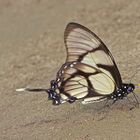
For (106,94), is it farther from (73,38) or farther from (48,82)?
(48,82)

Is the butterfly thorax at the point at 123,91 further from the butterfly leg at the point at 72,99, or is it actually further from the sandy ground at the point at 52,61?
the butterfly leg at the point at 72,99

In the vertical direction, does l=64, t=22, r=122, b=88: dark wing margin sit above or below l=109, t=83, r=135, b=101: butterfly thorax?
above

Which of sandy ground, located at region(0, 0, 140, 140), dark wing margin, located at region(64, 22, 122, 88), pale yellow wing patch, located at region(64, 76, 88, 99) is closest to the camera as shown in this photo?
dark wing margin, located at region(64, 22, 122, 88)

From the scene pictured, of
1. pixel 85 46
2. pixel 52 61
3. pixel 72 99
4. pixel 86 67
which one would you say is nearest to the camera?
pixel 85 46

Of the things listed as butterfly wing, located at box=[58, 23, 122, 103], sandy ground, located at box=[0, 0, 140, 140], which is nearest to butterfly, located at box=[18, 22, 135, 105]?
butterfly wing, located at box=[58, 23, 122, 103]

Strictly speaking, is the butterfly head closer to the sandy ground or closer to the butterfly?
the butterfly

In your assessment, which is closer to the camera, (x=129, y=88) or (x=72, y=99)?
(x=129, y=88)

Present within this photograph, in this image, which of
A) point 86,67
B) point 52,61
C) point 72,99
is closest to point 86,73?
point 86,67

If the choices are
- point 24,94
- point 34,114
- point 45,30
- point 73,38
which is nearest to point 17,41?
point 45,30

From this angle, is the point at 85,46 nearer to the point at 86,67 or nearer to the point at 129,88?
the point at 86,67
